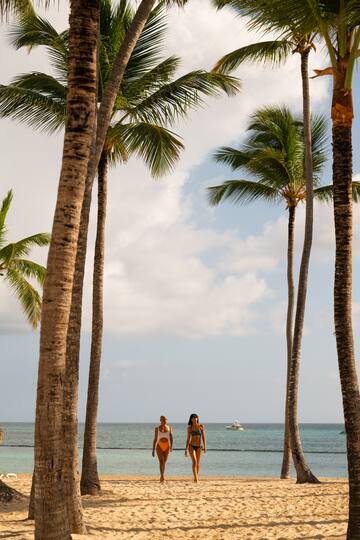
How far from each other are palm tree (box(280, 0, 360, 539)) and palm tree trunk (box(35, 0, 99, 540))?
329 centimetres

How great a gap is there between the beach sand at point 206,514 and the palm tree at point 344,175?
6.06ft

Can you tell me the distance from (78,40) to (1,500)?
330 inches

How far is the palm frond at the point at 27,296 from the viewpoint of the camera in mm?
23031

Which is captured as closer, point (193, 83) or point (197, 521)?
point (197, 521)

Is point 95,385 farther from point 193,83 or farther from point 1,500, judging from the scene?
point 193,83

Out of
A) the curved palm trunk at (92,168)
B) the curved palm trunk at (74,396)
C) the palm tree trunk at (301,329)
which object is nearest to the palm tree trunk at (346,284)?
the curved palm trunk at (92,168)

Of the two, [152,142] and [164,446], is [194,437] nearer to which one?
[164,446]

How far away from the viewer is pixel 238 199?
24.2 m

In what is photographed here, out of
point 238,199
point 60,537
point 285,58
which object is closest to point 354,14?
point 60,537

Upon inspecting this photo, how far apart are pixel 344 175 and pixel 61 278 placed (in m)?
4.03

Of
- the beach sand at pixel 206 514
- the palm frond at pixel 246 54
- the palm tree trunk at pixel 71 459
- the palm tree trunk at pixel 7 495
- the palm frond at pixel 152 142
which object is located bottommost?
the beach sand at pixel 206 514

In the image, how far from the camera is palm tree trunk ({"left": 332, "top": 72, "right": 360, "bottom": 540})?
8.77 m

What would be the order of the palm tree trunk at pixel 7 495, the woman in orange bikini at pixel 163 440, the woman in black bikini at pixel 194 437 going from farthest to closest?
the woman in orange bikini at pixel 163 440 → the woman in black bikini at pixel 194 437 → the palm tree trunk at pixel 7 495

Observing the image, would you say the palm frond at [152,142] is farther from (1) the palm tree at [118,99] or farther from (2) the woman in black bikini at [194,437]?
(2) the woman in black bikini at [194,437]
